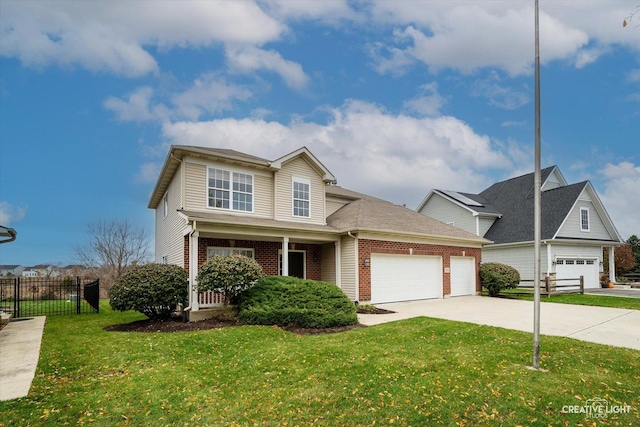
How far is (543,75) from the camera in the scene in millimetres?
6668

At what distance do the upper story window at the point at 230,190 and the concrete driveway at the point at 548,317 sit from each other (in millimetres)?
6250

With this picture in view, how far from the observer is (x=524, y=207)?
84.2 feet

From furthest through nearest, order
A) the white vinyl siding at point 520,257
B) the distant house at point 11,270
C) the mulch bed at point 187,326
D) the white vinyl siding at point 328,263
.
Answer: the distant house at point 11,270 → the white vinyl siding at point 520,257 → the white vinyl siding at point 328,263 → the mulch bed at point 187,326

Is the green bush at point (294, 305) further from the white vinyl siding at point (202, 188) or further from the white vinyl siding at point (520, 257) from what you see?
the white vinyl siding at point (520, 257)

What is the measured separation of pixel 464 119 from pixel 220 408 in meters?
19.9

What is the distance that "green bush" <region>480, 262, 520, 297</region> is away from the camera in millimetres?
18000

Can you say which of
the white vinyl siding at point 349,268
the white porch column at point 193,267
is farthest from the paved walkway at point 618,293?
the white porch column at point 193,267

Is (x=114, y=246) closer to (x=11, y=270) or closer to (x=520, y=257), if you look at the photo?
(x=11, y=270)

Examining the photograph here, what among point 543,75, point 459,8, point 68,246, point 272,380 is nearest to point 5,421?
point 272,380

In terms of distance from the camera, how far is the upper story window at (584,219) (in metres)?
24.0

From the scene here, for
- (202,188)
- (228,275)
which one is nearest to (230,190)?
(202,188)

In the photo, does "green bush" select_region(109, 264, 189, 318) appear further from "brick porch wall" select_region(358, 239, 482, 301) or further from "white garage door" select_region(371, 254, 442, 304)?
"white garage door" select_region(371, 254, 442, 304)

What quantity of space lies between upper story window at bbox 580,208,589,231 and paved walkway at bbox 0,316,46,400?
28.2 m

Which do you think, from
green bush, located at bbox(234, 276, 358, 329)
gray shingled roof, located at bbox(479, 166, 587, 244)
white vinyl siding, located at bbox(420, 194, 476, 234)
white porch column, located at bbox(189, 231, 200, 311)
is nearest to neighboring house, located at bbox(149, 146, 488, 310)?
white porch column, located at bbox(189, 231, 200, 311)
